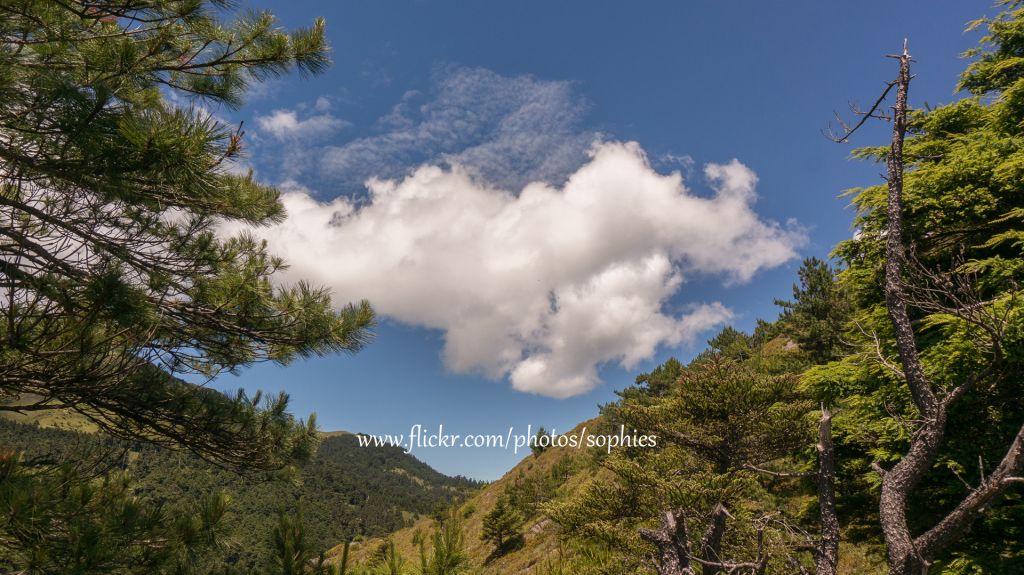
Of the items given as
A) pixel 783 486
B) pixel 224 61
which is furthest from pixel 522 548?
pixel 224 61

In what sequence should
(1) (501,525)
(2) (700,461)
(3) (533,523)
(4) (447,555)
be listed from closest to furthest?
(4) (447,555) → (2) (700,461) → (1) (501,525) → (3) (533,523)

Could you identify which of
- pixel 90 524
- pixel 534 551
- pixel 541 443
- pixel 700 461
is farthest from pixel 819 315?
pixel 541 443

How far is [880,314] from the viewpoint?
30.8ft

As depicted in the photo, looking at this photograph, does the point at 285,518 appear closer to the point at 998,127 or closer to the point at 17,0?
the point at 17,0

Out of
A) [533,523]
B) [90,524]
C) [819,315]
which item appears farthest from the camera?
[533,523]

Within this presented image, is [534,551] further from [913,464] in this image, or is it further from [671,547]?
[913,464]

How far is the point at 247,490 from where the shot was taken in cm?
11600

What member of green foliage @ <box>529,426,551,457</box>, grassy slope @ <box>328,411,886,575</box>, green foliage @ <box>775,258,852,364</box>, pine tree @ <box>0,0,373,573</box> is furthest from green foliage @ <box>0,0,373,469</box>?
green foliage @ <box>529,426,551,457</box>

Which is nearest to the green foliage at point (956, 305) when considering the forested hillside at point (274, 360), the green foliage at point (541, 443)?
the forested hillside at point (274, 360)

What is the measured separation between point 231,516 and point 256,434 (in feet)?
3.99

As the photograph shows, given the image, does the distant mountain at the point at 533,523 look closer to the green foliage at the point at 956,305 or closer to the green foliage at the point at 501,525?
the green foliage at the point at 501,525

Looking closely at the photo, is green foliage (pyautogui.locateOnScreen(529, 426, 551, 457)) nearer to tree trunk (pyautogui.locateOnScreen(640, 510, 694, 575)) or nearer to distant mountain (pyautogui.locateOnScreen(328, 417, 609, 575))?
distant mountain (pyautogui.locateOnScreen(328, 417, 609, 575))

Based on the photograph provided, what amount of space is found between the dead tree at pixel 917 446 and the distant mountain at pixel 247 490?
6.46 m

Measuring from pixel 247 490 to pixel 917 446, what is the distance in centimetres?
14669
